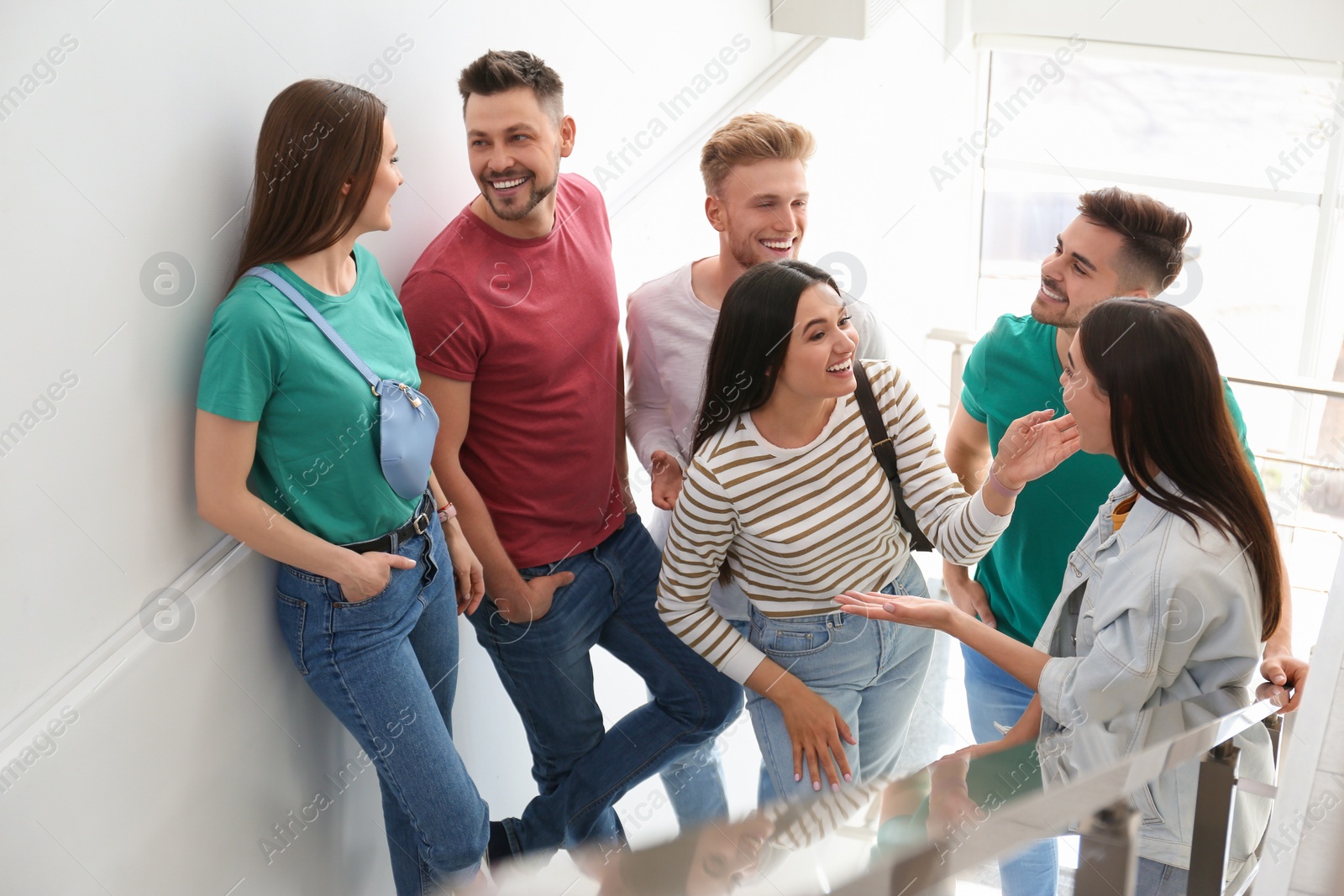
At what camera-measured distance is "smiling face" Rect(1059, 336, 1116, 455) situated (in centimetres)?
162

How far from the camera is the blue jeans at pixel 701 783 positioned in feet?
6.16

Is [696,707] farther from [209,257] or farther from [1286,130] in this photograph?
[1286,130]

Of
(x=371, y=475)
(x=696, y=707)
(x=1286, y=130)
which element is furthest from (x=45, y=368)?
(x=1286, y=130)

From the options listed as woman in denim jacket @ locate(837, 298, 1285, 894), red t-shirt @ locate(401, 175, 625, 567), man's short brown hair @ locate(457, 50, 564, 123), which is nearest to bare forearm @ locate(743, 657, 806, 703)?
woman in denim jacket @ locate(837, 298, 1285, 894)

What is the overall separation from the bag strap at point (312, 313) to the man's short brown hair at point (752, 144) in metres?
0.91

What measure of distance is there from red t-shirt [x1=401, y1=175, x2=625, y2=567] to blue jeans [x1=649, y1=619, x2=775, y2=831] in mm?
440

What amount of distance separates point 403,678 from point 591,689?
56cm

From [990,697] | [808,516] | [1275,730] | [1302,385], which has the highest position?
[808,516]

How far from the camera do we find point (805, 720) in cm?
195

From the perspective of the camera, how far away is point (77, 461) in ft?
5.08

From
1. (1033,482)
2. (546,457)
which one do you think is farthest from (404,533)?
(1033,482)

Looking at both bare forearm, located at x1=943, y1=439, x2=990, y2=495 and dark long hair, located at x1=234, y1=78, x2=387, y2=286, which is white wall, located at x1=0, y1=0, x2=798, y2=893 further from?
bare forearm, located at x1=943, y1=439, x2=990, y2=495

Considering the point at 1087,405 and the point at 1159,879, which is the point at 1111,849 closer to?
the point at 1159,879

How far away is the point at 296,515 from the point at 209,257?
16.9 inches
